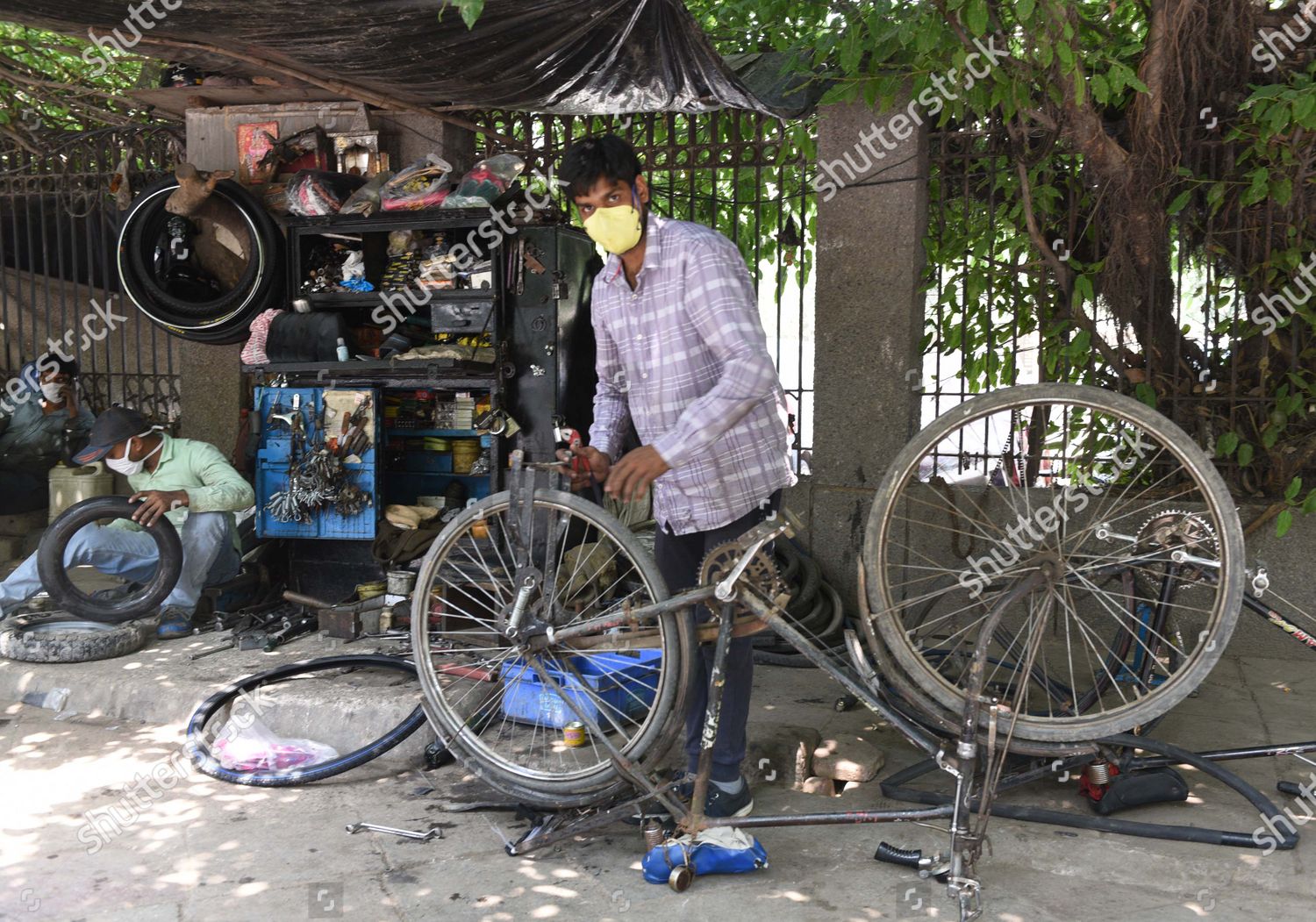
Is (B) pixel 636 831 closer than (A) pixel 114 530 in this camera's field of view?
Yes

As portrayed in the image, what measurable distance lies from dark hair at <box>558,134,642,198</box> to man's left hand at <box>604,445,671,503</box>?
834 millimetres

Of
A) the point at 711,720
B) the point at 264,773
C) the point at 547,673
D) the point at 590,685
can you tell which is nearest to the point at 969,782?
the point at 711,720

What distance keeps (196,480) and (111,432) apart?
0.50 meters

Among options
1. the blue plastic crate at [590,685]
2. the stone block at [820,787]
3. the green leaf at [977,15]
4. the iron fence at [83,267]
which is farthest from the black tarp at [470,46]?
the stone block at [820,787]

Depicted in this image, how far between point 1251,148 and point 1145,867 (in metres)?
3.71

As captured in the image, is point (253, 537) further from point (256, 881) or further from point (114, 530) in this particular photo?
point (256, 881)

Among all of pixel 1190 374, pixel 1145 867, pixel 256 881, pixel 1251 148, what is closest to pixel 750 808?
pixel 1145 867

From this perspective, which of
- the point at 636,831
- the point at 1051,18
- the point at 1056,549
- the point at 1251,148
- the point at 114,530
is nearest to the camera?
the point at 1056,549

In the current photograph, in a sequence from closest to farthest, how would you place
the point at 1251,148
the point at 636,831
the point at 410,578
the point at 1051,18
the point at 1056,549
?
the point at 1056,549
the point at 636,831
the point at 1051,18
the point at 1251,148
the point at 410,578

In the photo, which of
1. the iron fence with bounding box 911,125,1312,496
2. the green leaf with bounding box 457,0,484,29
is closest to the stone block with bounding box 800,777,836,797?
the green leaf with bounding box 457,0,484,29

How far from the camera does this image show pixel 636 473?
3.08 metres

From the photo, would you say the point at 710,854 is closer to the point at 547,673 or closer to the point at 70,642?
the point at 547,673

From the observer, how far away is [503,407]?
5.95 meters

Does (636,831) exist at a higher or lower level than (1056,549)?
lower
